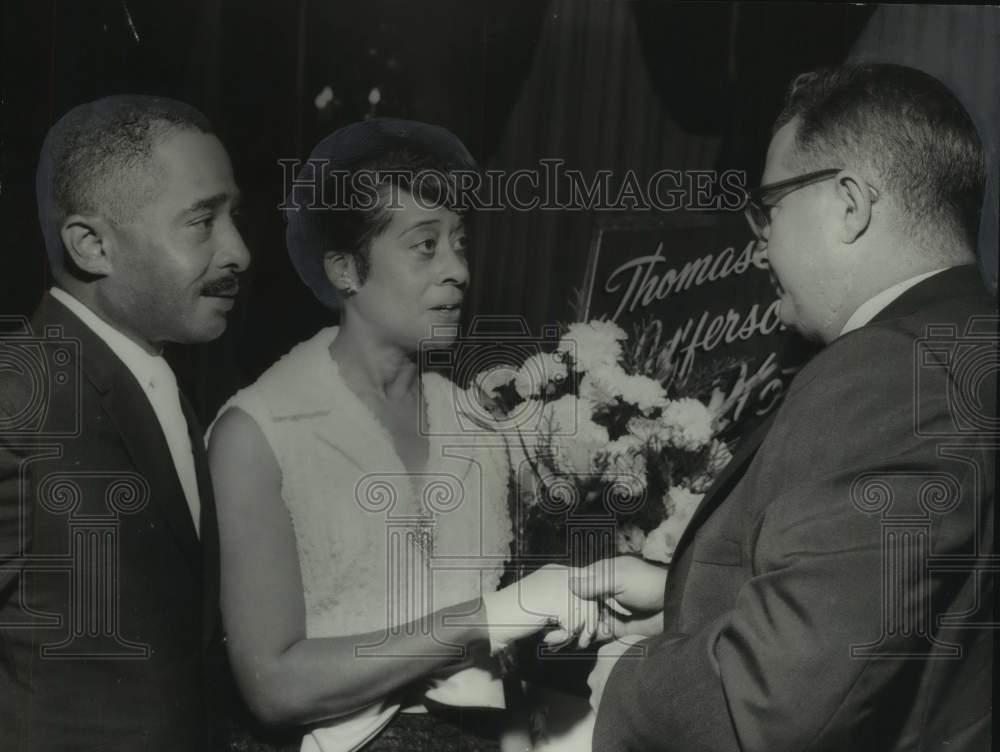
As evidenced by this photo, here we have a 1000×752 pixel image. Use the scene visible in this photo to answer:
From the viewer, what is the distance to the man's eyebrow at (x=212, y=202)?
3.35m

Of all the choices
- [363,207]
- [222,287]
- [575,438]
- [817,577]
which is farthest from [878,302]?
[222,287]

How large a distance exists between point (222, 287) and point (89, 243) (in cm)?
38

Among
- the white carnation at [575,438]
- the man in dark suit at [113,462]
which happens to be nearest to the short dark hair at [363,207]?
the man in dark suit at [113,462]

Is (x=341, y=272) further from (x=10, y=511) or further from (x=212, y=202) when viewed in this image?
(x=10, y=511)

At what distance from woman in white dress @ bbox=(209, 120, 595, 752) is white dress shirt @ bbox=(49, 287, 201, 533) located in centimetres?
8

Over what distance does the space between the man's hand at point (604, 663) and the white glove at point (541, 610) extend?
2.4 inches

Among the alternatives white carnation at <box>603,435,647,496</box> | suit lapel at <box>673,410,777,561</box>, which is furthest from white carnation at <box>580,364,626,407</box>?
A: suit lapel at <box>673,410,777,561</box>

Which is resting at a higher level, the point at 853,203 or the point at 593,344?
the point at 853,203

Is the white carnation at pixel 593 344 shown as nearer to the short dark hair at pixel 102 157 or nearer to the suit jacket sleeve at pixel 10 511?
the short dark hair at pixel 102 157

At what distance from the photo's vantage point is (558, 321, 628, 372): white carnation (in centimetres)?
350

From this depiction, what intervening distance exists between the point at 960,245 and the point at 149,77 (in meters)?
2.29

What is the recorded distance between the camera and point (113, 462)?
3.31 metres

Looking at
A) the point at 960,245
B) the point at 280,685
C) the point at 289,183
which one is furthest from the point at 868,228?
the point at 280,685

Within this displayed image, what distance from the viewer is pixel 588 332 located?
3.52 metres
